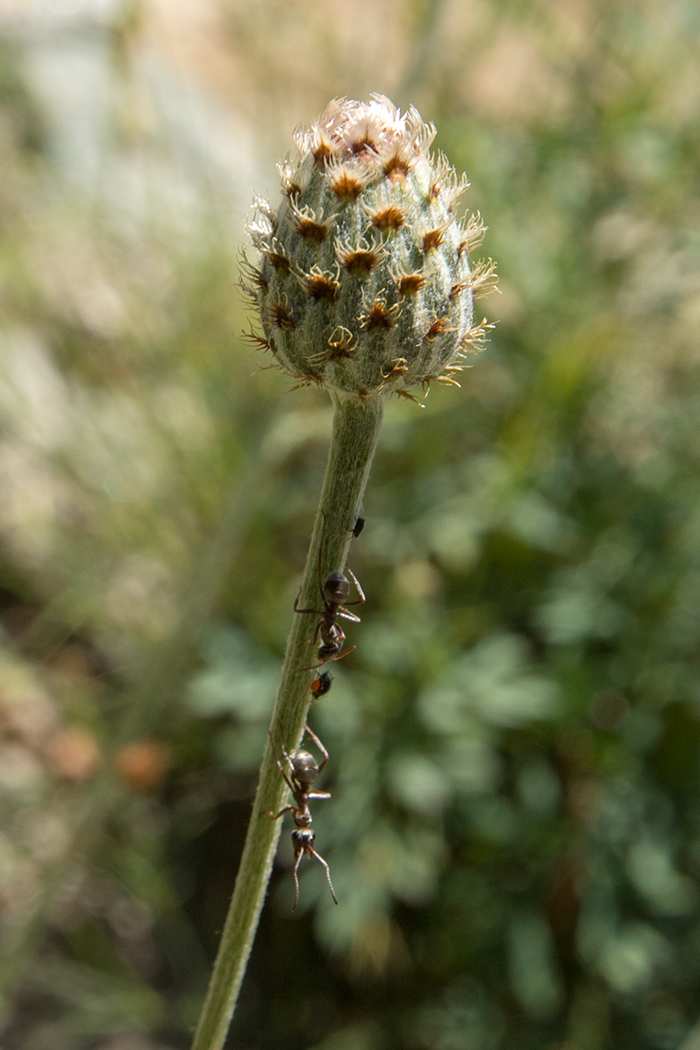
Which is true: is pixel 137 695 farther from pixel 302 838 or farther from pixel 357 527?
pixel 357 527

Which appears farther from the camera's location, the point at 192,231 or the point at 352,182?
the point at 192,231

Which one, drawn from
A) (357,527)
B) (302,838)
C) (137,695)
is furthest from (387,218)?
(137,695)

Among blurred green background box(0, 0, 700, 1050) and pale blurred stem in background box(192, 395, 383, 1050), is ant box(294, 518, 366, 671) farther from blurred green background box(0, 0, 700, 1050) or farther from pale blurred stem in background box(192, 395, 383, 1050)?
blurred green background box(0, 0, 700, 1050)

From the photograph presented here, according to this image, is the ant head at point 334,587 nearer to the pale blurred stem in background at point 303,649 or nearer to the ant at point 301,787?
the pale blurred stem in background at point 303,649

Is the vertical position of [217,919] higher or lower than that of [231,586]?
lower

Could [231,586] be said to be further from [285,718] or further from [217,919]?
[285,718]

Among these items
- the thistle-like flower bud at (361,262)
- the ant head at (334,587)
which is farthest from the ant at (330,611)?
the thistle-like flower bud at (361,262)

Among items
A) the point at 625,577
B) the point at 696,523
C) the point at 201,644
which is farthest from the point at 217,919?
the point at 696,523
